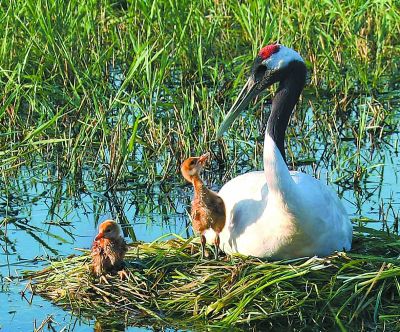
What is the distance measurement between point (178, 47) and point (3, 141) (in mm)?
1601

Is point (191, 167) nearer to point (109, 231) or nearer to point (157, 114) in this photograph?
point (109, 231)

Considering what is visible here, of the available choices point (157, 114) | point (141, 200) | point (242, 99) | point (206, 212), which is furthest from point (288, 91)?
point (157, 114)

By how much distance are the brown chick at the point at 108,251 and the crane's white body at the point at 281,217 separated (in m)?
0.62

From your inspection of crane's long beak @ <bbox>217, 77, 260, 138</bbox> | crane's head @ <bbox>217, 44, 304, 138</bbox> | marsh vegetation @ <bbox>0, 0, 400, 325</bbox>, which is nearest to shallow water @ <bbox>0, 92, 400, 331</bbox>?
marsh vegetation @ <bbox>0, 0, 400, 325</bbox>

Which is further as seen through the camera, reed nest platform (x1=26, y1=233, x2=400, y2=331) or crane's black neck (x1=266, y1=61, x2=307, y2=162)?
crane's black neck (x1=266, y1=61, x2=307, y2=162)

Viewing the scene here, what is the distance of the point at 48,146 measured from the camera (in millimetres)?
9758

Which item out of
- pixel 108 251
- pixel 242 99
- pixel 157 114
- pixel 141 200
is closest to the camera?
pixel 108 251

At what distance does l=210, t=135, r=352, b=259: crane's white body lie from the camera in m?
7.23

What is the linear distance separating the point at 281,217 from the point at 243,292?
0.48 meters

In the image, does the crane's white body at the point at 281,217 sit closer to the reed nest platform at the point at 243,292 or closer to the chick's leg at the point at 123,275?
the reed nest platform at the point at 243,292

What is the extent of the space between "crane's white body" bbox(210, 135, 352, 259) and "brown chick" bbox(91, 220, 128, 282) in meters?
0.62

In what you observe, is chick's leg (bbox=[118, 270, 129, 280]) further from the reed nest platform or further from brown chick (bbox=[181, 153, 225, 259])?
brown chick (bbox=[181, 153, 225, 259])

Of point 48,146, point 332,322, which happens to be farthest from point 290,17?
point 332,322

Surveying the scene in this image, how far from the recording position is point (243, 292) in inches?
280
